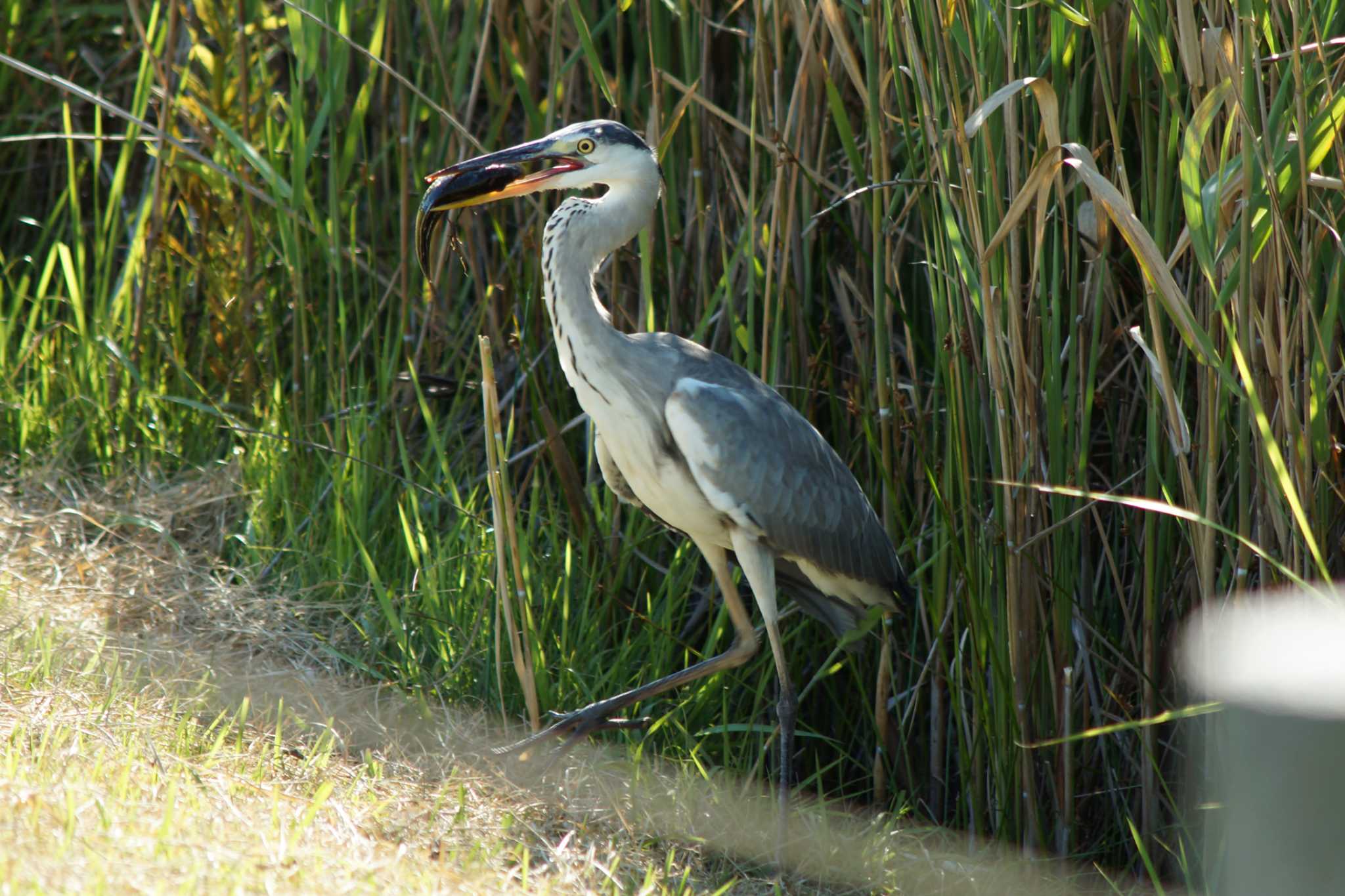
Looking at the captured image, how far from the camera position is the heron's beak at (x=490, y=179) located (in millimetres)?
2828

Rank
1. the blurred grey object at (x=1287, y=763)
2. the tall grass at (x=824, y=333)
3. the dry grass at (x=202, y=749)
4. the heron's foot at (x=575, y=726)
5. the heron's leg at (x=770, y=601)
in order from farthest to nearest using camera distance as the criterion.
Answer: the heron's leg at (x=770, y=601) < the heron's foot at (x=575, y=726) < the tall grass at (x=824, y=333) < the dry grass at (x=202, y=749) < the blurred grey object at (x=1287, y=763)

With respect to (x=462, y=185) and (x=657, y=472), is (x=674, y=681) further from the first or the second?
(x=462, y=185)

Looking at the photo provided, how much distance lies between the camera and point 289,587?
3281 millimetres

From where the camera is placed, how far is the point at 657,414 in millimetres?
2844

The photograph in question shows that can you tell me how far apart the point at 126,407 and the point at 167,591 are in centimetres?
75

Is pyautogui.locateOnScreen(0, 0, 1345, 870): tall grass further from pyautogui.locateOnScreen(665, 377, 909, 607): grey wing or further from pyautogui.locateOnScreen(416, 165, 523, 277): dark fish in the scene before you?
pyautogui.locateOnScreen(416, 165, 523, 277): dark fish

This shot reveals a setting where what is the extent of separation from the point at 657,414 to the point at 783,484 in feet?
1.04

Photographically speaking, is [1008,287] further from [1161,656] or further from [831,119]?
[831,119]

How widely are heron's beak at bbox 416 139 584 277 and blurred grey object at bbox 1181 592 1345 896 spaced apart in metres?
1.95

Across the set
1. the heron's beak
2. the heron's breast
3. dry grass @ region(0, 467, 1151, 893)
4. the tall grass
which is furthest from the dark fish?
dry grass @ region(0, 467, 1151, 893)

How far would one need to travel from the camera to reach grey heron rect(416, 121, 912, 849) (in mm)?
2820

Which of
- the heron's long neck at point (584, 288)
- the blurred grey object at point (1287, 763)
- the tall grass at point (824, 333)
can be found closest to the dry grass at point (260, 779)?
the tall grass at point (824, 333)

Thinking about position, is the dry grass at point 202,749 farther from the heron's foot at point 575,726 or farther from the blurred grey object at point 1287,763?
the blurred grey object at point 1287,763

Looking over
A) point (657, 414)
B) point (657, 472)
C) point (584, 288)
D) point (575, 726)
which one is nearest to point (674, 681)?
point (575, 726)
